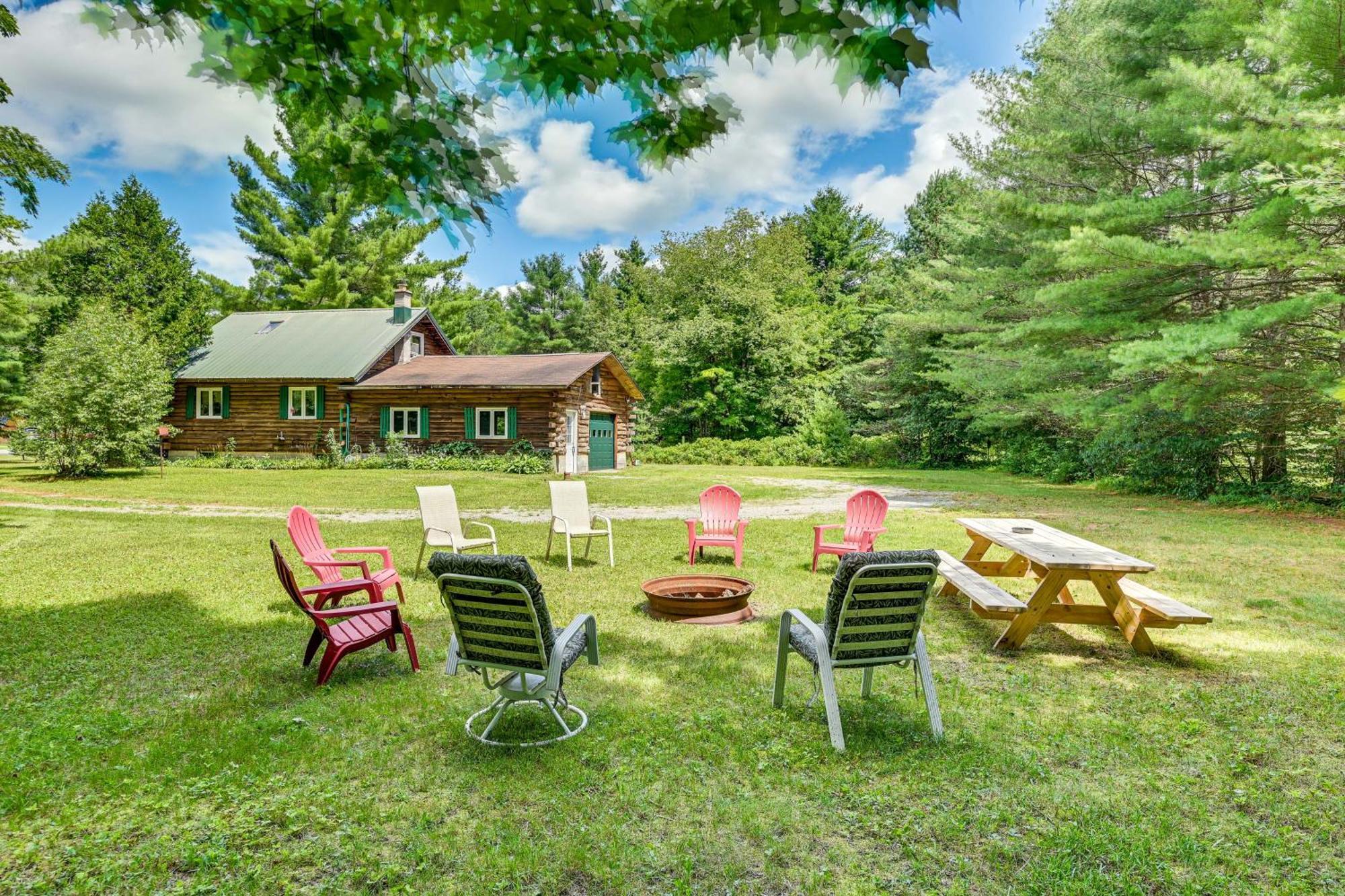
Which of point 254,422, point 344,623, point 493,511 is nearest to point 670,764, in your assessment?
point 344,623

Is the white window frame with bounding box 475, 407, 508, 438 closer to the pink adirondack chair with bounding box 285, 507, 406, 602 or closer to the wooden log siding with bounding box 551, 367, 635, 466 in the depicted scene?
the wooden log siding with bounding box 551, 367, 635, 466

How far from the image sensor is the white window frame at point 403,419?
23.9m

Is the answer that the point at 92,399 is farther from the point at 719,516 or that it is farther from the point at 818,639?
the point at 818,639

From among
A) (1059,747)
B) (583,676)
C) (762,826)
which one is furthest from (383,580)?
(1059,747)

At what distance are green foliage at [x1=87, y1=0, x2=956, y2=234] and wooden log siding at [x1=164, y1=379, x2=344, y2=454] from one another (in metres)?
23.1

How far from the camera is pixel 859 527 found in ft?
24.9

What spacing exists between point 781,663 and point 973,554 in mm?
4030

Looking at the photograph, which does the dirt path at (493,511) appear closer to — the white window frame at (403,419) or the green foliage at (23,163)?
the green foliage at (23,163)

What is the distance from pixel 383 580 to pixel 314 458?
20.7m

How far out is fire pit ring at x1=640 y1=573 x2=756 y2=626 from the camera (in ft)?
18.7

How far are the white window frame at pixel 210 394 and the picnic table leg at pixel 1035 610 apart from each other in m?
27.4

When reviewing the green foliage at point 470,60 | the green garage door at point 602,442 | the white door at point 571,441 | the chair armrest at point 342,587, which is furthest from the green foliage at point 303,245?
the green foliage at point 470,60

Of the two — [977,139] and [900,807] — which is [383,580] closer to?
[900,807]

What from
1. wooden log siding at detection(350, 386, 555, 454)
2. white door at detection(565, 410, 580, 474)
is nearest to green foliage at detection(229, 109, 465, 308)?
wooden log siding at detection(350, 386, 555, 454)
